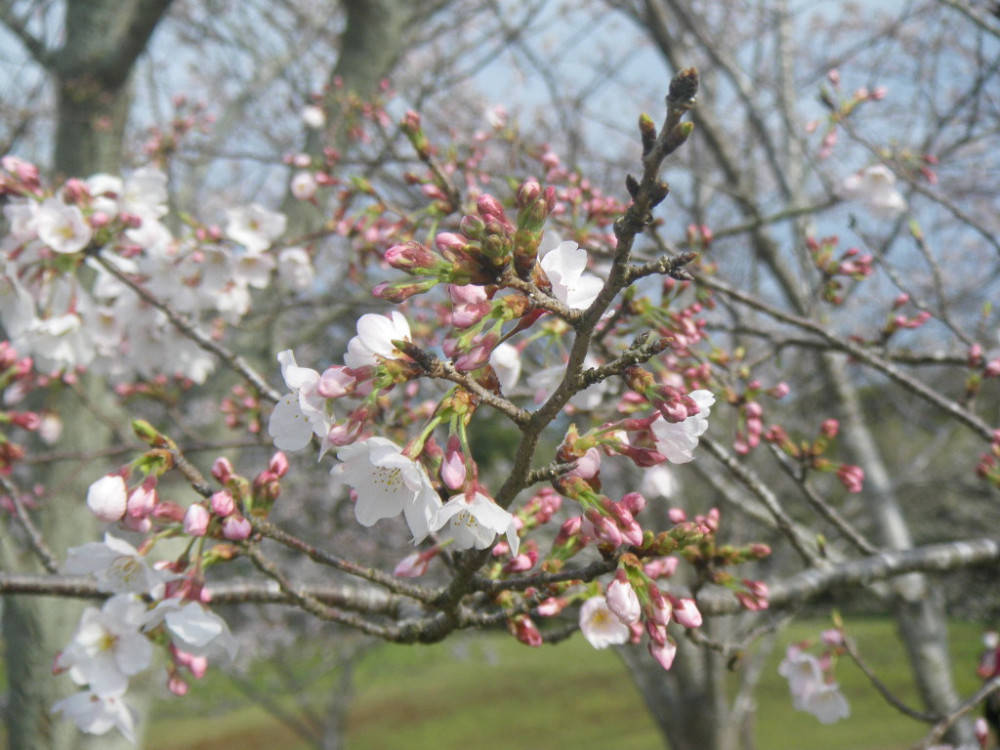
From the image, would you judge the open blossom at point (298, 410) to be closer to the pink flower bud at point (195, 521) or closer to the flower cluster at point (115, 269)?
the pink flower bud at point (195, 521)

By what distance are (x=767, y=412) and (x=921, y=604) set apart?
2.37 metres

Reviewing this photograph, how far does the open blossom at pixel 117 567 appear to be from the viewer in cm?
113

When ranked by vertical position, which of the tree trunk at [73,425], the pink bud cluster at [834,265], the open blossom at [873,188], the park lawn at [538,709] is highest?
the open blossom at [873,188]

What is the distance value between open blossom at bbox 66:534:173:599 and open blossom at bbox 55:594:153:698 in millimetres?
80

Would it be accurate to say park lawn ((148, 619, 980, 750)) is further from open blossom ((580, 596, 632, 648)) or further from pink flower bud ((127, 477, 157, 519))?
pink flower bud ((127, 477, 157, 519))

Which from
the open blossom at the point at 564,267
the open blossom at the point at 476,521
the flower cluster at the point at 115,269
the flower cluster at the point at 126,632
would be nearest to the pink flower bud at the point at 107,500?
the flower cluster at the point at 126,632

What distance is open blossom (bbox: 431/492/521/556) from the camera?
33.8 inches

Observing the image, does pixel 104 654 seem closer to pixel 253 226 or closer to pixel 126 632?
pixel 126 632

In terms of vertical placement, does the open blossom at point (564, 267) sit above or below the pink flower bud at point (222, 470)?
above

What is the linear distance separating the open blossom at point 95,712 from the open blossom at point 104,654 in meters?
0.06

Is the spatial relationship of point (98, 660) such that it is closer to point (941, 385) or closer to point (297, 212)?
point (297, 212)

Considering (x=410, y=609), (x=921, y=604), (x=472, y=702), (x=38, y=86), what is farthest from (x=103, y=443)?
(x=472, y=702)

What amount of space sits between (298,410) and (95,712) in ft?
2.89

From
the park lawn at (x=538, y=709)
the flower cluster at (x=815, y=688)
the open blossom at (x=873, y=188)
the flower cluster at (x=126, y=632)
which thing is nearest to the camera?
the flower cluster at (x=126, y=632)
